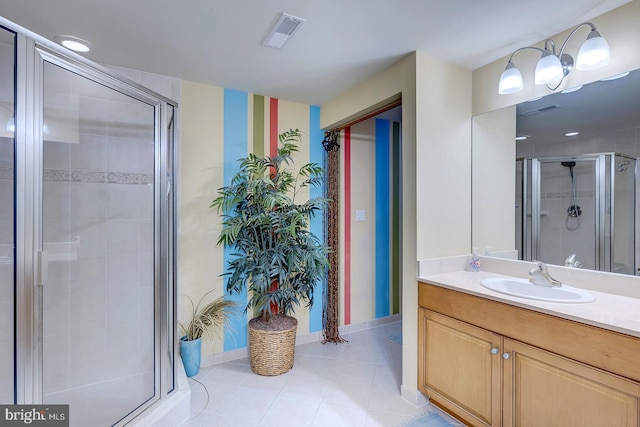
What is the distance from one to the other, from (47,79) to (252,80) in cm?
131

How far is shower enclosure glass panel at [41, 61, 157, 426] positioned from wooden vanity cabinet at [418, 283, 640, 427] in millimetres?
1719

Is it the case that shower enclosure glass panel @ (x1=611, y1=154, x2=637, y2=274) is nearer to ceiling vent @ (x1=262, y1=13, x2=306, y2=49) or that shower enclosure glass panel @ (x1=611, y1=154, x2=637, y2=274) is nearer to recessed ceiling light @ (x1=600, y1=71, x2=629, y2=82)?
recessed ceiling light @ (x1=600, y1=71, x2=629, y2=82)

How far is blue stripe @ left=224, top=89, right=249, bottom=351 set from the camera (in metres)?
2.62

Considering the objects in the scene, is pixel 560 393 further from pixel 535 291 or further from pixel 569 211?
pixel 569 211

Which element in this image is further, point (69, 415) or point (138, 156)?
point (138, 156)


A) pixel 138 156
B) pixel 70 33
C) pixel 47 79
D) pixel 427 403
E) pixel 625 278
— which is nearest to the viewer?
pixel 47 79

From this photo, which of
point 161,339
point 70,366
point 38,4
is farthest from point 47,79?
point 70,366

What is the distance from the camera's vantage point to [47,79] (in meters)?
1.43

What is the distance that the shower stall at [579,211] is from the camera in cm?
160

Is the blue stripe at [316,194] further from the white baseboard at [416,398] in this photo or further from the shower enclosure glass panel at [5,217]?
the shower enclosure glass panel at [5,217]

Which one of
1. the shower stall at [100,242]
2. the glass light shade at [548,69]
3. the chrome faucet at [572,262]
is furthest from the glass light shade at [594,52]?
the shower stall at [100,242]

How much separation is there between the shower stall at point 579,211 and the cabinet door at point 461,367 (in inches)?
27.7

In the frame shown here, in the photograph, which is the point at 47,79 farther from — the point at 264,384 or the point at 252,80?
the point at 264,384

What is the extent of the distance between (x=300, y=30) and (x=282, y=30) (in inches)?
4.0
